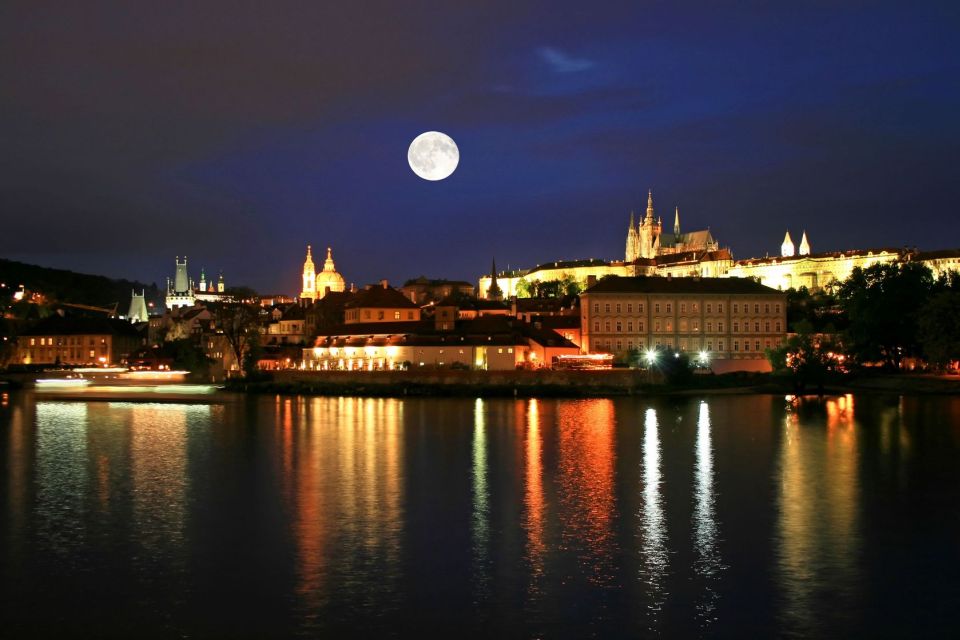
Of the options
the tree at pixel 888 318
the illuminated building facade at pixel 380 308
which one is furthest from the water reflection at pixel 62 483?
the tree at pixel 888 318

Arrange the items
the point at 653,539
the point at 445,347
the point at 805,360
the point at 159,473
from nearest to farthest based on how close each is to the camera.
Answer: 1. the point at 653,539
2. the point at 159,473
3. the point at 805,360
4. the point at 445,347

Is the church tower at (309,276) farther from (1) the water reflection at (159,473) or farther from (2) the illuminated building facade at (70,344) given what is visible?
(1) the water reflection at (159,473)

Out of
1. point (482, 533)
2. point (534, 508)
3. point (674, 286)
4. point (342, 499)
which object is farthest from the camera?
point (674, 286)

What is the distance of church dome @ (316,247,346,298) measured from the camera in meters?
121

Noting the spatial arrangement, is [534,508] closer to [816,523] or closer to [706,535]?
[706,535]

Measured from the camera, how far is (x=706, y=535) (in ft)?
59.8

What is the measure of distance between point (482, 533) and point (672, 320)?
49.1 metres

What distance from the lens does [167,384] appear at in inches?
2714

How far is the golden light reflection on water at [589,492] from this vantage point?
1653 cm

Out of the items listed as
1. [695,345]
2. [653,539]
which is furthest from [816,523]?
[695,345]

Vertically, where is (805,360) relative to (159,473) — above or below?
above

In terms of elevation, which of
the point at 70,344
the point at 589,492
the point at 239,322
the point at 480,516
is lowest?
the point at 480,516

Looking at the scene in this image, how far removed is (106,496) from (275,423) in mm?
17361

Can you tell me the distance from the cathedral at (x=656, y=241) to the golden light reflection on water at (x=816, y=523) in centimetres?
12389
